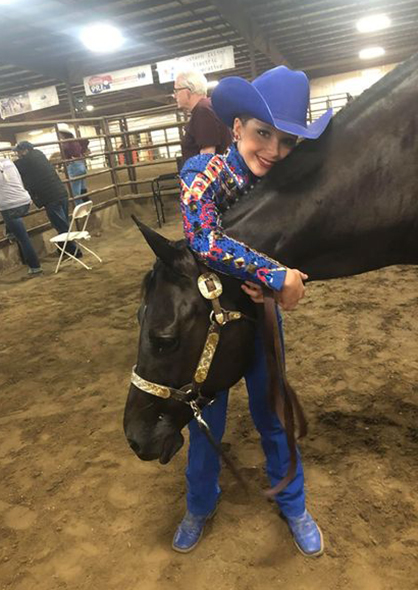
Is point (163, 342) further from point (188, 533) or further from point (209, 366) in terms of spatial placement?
point (188, 533)

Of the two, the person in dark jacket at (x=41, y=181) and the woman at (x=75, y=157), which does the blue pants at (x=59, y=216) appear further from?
the woman at (x=75, y=157)

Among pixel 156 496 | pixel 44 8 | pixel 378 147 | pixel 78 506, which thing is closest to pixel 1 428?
pixel 78 506

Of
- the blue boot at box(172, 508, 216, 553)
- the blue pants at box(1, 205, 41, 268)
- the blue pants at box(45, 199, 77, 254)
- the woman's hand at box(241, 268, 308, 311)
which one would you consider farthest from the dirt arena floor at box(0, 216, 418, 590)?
the blue pants at box(45, 199, 77, 254)

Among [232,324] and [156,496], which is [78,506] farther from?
[232,324]

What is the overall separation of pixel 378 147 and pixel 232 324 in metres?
0.71

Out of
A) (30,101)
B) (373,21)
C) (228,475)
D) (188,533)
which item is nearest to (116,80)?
(30,101)

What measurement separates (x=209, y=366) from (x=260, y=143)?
27.2 inches

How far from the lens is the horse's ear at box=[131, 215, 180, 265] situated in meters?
1.20

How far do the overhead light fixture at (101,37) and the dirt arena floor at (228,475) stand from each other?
8.93 m

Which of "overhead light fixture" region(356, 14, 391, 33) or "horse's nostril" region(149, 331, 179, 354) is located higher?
"overhead light fixture" region(356, 14, 391, 33)

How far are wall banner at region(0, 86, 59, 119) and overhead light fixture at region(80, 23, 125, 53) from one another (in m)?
4.29

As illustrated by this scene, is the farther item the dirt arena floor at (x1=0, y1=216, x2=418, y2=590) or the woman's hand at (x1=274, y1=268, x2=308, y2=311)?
the dirt arena floor at (x1=0, y1=216, x2=418, y2=590)

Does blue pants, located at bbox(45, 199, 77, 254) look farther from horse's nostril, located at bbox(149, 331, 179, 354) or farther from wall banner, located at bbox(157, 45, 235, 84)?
wall banner, located at bbox(157, 45, 235, 84)

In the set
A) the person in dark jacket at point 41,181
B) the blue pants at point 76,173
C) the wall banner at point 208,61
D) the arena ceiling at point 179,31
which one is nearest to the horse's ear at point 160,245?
the person in dark jacket at point 41,181
